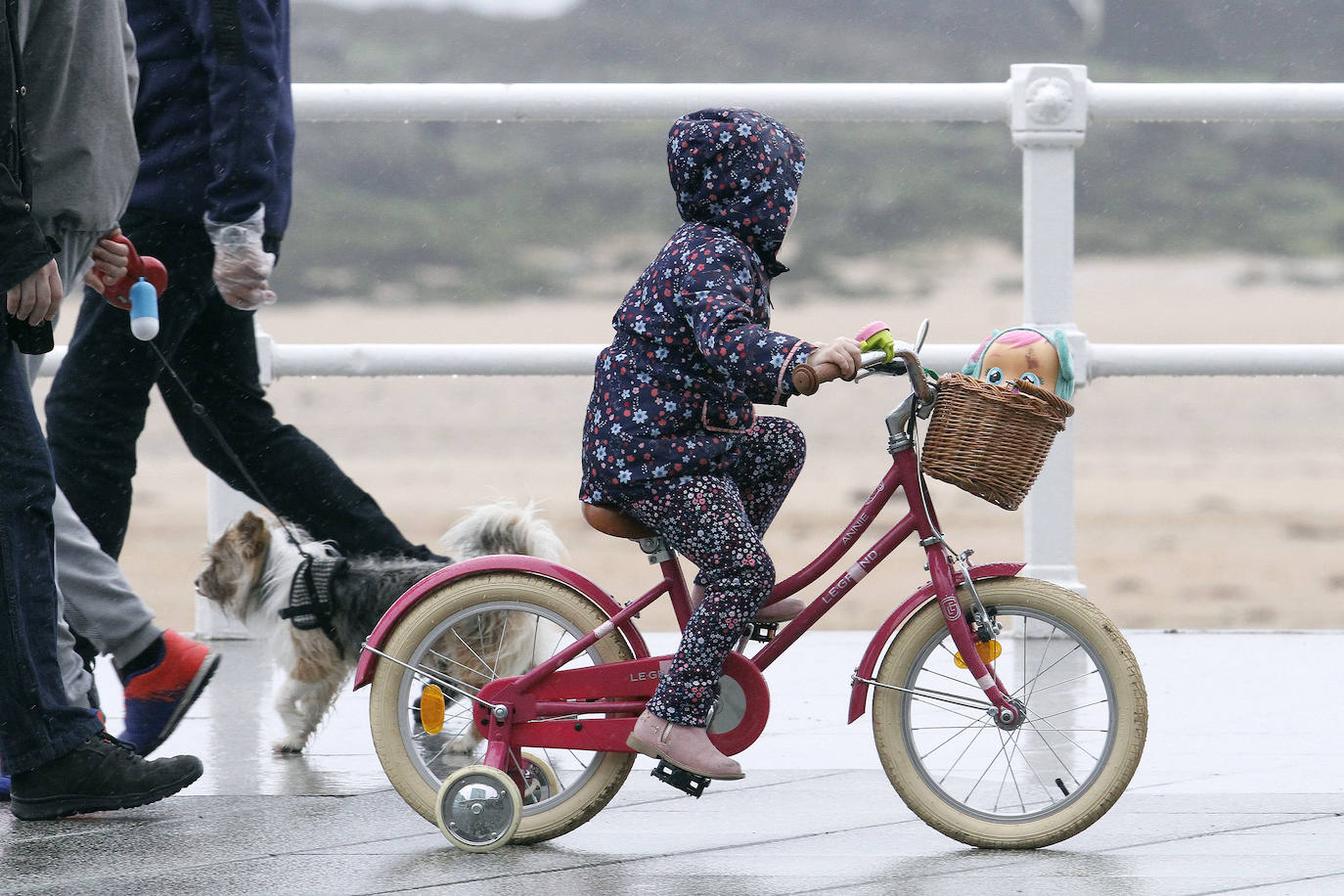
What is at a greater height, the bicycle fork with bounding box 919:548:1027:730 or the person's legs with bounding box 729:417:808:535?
the person's legs with bounding box 729:417:808:535

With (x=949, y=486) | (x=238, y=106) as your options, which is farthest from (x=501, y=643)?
(x=949, y=486)

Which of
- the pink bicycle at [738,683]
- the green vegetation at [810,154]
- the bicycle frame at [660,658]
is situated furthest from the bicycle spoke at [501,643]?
the green vegetation at [810,154]

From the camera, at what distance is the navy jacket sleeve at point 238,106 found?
11.5 feet

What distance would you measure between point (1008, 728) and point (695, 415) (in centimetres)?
73

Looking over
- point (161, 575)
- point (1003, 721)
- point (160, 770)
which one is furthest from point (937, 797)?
point (161, 575)

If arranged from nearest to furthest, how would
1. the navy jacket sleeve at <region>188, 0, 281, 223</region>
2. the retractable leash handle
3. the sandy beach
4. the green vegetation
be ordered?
the retractable leash handle, the navy jacket sleeve at <region>188, 0, 281, 223</region>, the sandy beach, the green vegetation

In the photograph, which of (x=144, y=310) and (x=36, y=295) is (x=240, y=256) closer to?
(x=144, y=310)

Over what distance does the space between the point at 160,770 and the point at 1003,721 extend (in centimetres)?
146

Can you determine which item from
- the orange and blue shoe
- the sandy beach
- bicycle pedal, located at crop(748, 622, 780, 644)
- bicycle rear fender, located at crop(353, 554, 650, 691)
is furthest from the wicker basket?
the sandy beach

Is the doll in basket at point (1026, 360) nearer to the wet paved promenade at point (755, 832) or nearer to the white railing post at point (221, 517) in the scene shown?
the wet paved promenade at point (755, 832)

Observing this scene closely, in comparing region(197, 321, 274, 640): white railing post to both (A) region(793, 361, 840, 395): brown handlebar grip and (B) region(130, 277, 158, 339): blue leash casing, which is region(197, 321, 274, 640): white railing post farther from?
(A) region(793, 361, 840, 395): brown handlebar grip

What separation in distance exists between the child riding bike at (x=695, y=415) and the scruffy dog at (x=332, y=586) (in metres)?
0.66

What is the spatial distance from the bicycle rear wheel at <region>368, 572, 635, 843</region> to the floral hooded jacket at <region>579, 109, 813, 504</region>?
9.6 inches

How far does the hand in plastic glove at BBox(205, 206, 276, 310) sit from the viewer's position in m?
3.50
